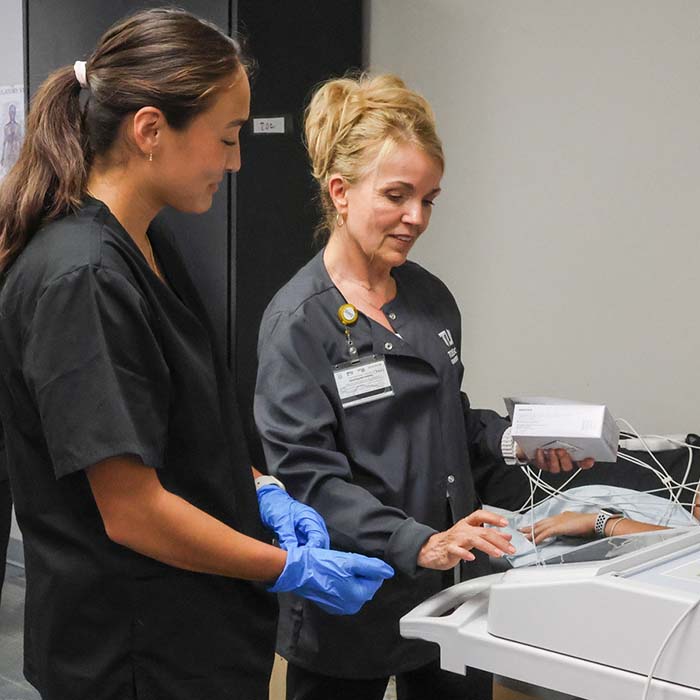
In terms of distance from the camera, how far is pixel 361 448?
1457 millimetres

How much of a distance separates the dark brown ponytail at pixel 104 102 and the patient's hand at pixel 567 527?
832 millimetres

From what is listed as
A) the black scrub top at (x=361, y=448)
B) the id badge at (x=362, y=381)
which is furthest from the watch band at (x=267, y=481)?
the id badge at (x=362, y=381)

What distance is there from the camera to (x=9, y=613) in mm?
3301

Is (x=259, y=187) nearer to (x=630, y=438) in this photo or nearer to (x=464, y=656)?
(x=630, y=438)

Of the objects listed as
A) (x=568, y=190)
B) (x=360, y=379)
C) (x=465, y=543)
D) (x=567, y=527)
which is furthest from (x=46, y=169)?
(x=568, y=190)

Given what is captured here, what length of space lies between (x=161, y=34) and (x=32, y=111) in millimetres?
181

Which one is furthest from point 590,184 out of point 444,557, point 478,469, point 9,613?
point 9,613

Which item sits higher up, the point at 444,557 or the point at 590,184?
the point at 590,184

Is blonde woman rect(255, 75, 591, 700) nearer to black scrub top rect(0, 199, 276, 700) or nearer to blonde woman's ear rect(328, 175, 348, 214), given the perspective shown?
blonde woman's ear rect(328, 175, 348, 214)

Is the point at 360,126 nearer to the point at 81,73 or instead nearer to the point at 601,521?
the point at 81,73

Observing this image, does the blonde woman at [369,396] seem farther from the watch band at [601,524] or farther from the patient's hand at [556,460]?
the watch band at [601,524]

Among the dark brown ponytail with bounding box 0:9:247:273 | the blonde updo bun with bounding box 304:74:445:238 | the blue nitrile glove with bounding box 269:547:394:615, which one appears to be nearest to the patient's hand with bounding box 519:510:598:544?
the blue nitrile glove with bounding box 269:547:394:615

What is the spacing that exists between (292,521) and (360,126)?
610 mm

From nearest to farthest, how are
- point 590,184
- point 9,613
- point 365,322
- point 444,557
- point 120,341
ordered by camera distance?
1. point 120,341
2. point 444,557
3. point 365,322
4. point 590,184
5. point 9,613
